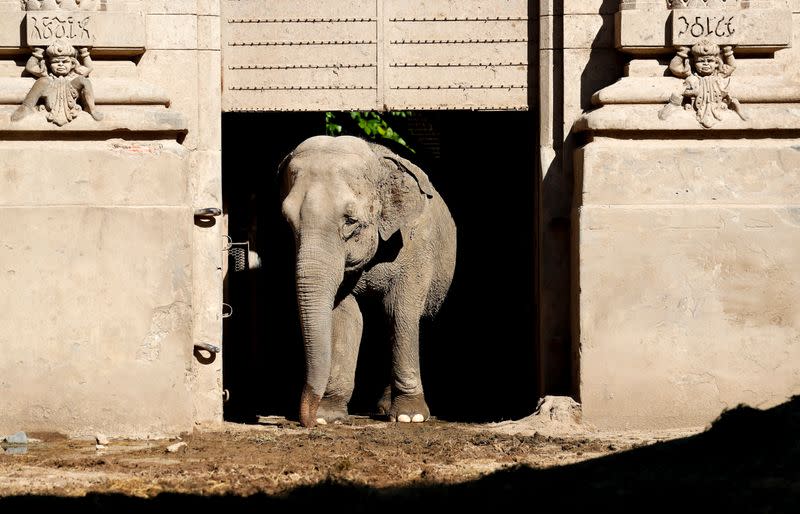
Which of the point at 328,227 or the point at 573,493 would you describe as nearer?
the point at 573,493

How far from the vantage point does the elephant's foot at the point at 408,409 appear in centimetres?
1052

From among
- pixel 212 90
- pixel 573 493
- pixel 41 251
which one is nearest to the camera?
pixel 573 493

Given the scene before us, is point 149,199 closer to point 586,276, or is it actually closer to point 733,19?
point 586,276

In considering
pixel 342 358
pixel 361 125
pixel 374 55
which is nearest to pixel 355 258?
pixel 342 358

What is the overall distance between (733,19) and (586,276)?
6.11ft

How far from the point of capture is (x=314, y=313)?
9.77 metres

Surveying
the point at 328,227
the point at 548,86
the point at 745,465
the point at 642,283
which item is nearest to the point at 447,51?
the point at 548,86

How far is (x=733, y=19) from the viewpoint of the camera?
9.41 m

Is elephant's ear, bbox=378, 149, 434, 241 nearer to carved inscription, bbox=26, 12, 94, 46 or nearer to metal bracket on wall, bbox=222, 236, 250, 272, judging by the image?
metal bracket on wall, bbox=222, 236, 250, 272

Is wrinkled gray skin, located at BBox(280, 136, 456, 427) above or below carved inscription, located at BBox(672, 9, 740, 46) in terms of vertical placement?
below

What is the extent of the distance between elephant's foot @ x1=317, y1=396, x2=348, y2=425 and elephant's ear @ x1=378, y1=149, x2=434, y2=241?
1173mm

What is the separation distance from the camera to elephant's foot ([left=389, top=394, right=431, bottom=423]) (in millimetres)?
10516

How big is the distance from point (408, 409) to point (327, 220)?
1621 mm

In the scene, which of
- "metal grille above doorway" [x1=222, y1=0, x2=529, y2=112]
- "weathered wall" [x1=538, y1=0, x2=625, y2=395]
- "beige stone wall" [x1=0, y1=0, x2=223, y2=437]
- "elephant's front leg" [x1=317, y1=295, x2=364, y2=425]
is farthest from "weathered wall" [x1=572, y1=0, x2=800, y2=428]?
"beige stone wall" [x1=0, y1=0, x2=223, y2=437]
